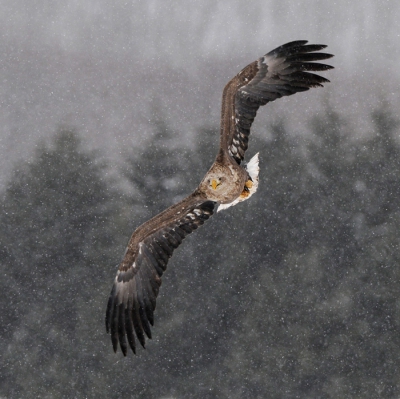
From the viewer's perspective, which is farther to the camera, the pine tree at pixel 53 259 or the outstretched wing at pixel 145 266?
the pine tree at pixel 53 259

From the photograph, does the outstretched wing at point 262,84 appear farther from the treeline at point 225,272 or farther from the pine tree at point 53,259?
the pine tree at point 53,259

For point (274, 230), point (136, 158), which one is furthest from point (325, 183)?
point (136, 158)

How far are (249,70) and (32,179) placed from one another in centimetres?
1407

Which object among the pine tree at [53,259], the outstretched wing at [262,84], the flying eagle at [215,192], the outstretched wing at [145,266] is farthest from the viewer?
the pine tree at [53,259]

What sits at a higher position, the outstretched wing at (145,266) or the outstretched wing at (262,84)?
the outstretched wing at (262,84)

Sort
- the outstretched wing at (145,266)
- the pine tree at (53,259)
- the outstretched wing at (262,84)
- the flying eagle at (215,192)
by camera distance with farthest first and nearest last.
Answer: the pine tree at (53,259) → the outstretched wing at (145,266) → the flying eagle at (215,192) → the outstretched wing at (262,84)

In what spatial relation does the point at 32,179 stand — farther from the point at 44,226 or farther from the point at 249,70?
the point at 249,70

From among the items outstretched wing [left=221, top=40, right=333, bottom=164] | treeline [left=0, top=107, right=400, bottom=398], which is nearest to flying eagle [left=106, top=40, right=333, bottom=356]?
outstretched wing [left=221, top=40, right=333, bottom=164]

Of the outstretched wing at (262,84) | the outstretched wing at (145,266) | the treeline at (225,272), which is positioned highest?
the outstretched wing at (262,84)

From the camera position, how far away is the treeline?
90.1ft

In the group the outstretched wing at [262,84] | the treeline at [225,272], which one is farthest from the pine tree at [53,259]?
the outstretched wing at [262,84]

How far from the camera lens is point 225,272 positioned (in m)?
28.2

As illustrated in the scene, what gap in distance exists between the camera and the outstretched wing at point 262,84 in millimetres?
15383

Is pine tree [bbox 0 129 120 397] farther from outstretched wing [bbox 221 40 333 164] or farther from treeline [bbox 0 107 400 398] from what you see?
outstretched wing [bbox 221 40 333 164]
